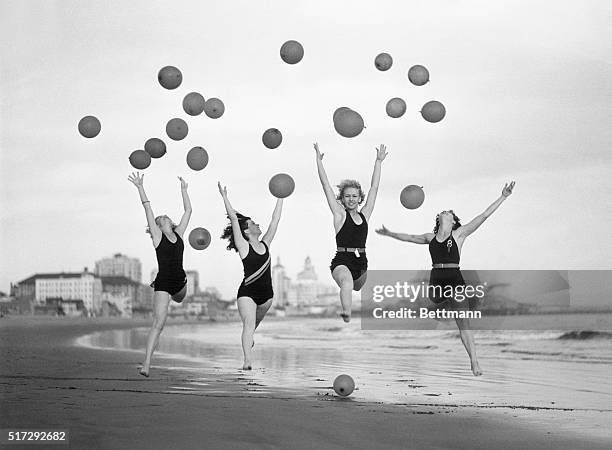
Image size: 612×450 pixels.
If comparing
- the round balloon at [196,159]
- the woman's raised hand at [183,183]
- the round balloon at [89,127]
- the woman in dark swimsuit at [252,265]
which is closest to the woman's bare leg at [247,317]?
the woman in dark swimsuit at [252,265]

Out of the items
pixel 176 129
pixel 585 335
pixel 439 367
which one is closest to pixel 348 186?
pixel 176 129

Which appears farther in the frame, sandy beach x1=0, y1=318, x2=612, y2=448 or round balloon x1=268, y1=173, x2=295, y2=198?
round balloon x1=268, y1=173, x2=295, y2=198

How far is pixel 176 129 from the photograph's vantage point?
700 cm

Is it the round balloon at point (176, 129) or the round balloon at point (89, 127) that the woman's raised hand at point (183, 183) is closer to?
the round balloon at point (176, 129)

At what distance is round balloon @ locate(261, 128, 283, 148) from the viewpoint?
6777 mm

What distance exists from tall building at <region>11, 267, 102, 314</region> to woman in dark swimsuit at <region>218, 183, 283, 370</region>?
45.1ft

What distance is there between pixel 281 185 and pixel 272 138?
1.72 ft

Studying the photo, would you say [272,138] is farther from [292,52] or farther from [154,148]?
[154,148]

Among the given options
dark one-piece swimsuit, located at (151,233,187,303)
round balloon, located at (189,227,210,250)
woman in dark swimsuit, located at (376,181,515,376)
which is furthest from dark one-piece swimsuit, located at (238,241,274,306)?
woman in dark swimsuit, located at (376,181,515,376)

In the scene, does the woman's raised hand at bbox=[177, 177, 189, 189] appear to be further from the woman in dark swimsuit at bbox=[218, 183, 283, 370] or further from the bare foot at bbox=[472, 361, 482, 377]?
the bare foot at bbox=[472, 361, 482, 377]

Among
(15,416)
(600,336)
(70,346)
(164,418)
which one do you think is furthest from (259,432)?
(600,336)

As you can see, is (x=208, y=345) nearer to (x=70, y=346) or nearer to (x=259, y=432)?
(x=70, y=346)

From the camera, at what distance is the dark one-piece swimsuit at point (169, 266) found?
257 inches

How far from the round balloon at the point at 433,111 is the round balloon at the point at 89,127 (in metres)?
2.88
